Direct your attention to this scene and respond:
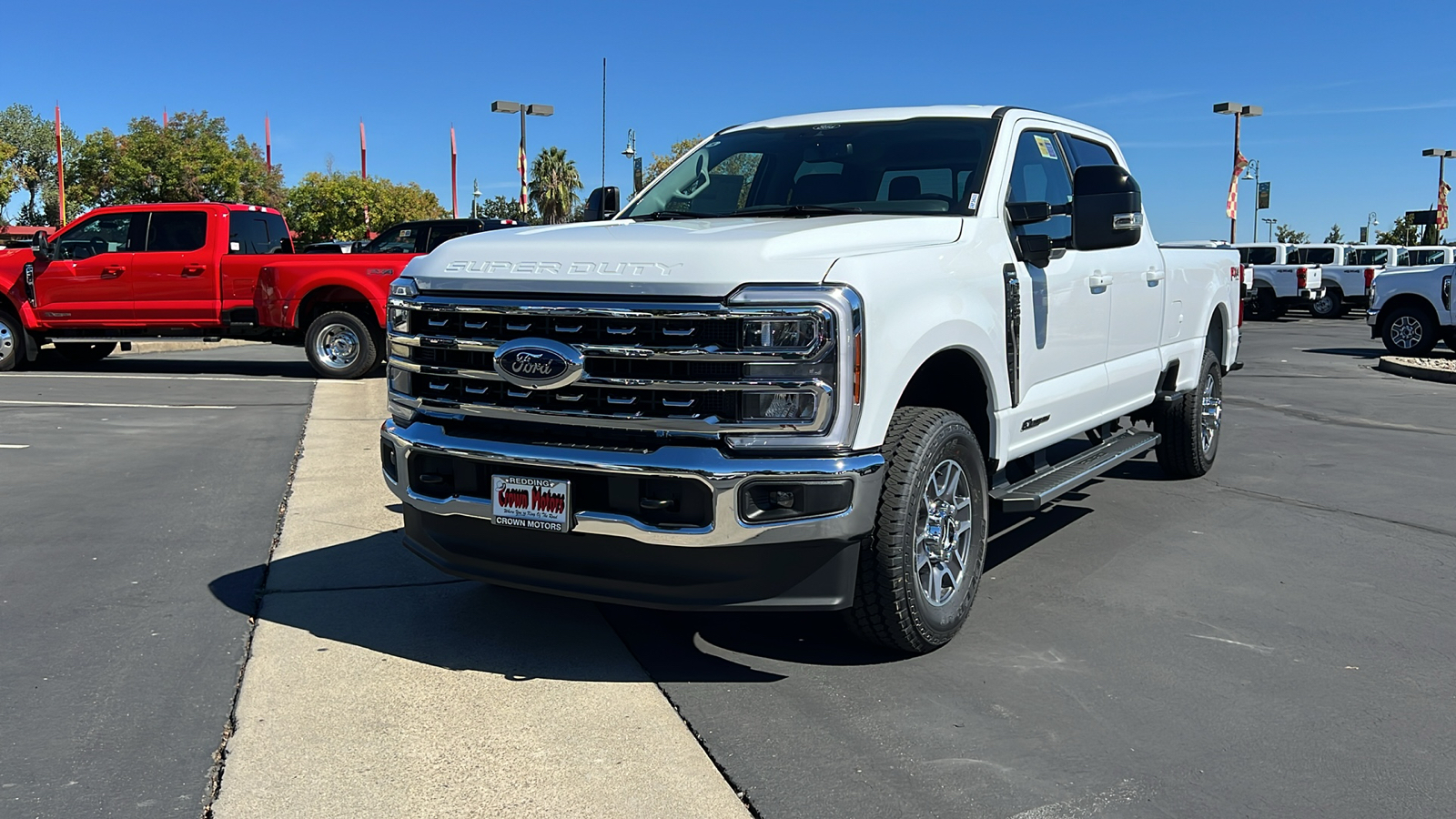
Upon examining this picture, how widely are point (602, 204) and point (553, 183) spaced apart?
7239cm

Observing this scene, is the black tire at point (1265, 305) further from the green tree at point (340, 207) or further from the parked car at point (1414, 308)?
the green tree at point (340, 207)

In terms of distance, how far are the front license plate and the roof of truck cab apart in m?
2.64

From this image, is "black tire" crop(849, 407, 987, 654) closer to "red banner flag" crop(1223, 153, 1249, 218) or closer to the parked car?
the parked car

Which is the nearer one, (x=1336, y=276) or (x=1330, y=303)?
(x=1336, y=276)

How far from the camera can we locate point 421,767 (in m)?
3.42

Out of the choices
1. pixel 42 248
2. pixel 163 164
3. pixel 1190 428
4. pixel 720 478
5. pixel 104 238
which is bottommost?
pixel 1190 428

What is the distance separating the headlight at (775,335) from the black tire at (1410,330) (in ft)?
56.0

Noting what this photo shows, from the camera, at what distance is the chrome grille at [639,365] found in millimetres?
3693

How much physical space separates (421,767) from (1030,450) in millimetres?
2880

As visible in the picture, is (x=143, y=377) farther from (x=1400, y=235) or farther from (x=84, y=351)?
(x=1400, y=235)

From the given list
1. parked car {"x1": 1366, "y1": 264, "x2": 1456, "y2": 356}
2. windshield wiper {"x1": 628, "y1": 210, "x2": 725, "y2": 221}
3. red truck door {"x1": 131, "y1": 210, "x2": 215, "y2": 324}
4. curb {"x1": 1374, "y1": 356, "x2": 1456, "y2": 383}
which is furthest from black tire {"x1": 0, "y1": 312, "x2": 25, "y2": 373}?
parked car {"x1": 1366, "y1": 264, "x2": 1456, "y2": 356}

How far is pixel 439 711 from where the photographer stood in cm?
384

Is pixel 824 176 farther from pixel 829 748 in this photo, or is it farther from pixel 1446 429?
pixel 1446 429

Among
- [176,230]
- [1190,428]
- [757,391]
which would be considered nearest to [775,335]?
[757,391]
